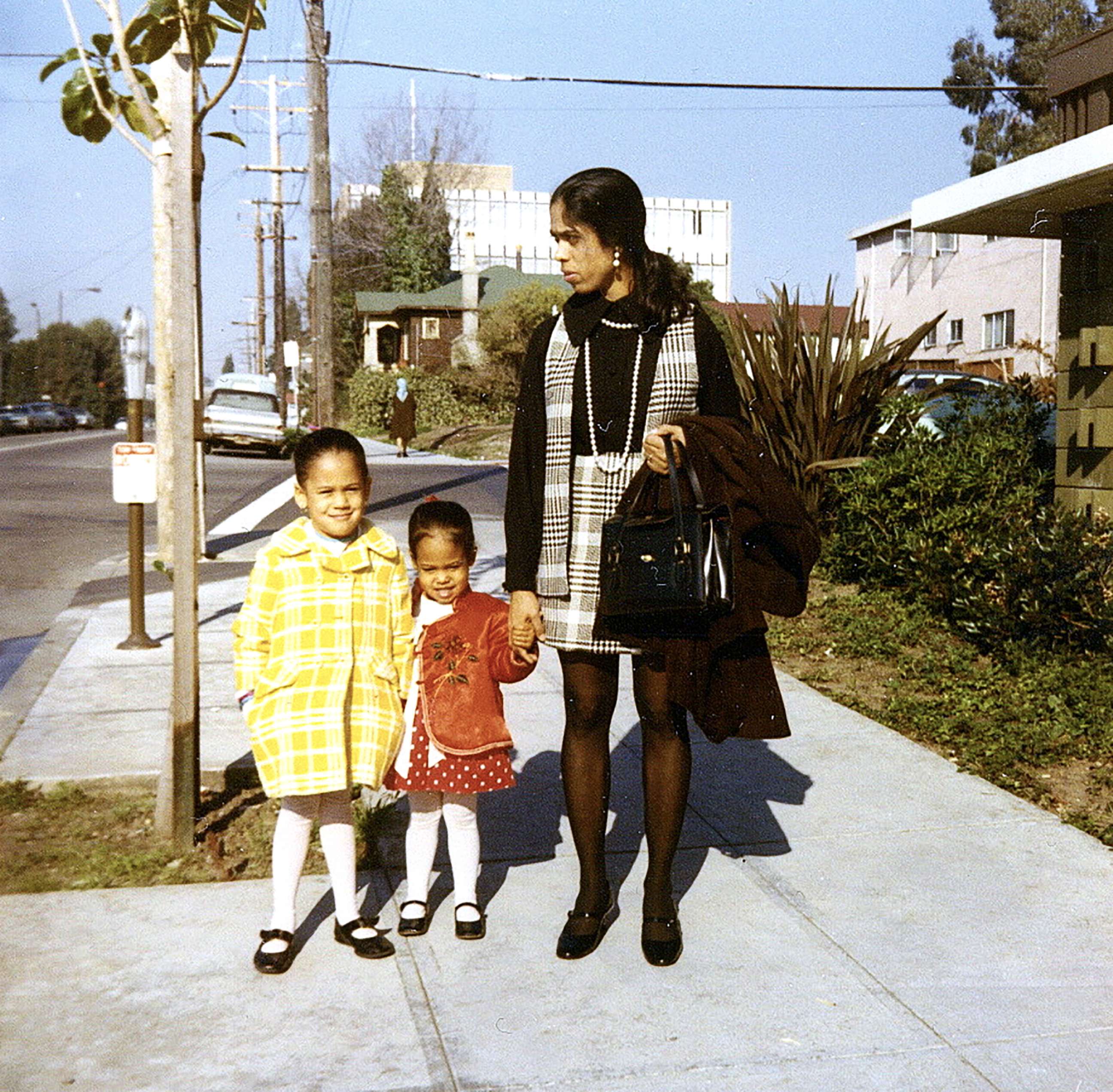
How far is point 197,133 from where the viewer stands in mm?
4656

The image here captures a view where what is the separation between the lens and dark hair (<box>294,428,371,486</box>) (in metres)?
3.58

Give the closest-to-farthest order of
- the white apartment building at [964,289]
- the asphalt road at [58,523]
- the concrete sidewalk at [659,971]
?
the concrete sidewalk at [659,971] → the asphalt road at [58,523] → the white apartment building at [964,289]

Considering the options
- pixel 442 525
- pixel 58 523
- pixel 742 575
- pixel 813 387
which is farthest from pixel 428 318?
pixel 742 575

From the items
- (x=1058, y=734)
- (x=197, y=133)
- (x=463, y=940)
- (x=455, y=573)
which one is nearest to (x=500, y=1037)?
(x=463, y=940)

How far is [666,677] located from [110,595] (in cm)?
728

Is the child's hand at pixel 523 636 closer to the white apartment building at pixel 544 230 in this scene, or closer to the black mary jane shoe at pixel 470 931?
the black mary jane shoe at pixel 470 931

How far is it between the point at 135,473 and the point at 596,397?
388 cm

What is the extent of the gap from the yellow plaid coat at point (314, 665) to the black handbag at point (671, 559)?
0.64 meters

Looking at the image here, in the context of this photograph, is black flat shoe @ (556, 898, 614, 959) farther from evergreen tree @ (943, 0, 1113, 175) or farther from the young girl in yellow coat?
evergreen tree @ (943, 0, 1113, 175)

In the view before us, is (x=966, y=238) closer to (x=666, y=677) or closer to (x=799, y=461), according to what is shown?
(x=799, y=461)

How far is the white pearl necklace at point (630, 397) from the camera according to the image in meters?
3.57

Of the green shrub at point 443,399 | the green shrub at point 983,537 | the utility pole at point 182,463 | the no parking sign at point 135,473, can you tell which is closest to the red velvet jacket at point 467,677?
the utility pole at point 182,463

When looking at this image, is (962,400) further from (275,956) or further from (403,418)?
(403,418)

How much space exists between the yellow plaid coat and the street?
4.51m
